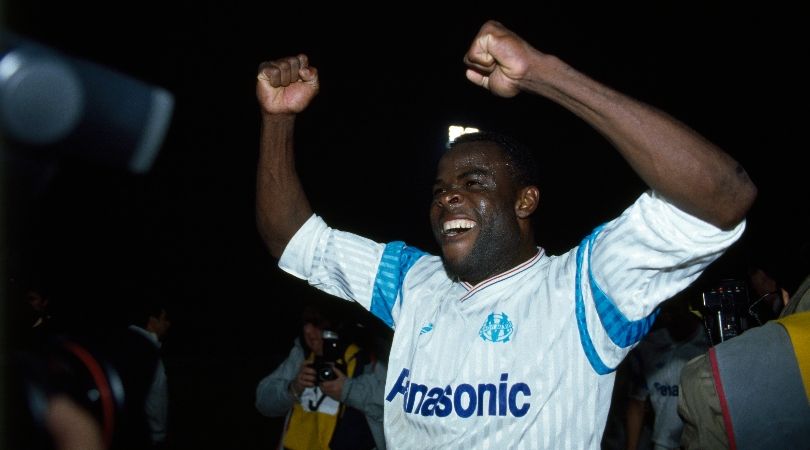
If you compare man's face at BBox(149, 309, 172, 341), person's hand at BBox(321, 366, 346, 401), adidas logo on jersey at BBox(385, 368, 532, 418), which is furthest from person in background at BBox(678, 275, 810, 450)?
man's face at BBox(149, 309, 172, 341)

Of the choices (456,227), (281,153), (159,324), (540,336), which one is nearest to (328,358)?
(281,153)

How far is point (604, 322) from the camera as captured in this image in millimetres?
1735

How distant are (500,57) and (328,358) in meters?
2.54

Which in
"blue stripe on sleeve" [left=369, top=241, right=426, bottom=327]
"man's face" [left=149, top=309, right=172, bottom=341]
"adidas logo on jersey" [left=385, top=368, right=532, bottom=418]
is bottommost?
"adidas logo on jersey" [left=385, top=368, right=532, bottom=418]

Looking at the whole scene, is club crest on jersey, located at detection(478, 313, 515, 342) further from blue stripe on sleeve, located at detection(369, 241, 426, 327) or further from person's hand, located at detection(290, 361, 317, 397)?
person's hand, located at detection(290, 361, 317, 397)

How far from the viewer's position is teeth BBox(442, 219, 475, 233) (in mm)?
2189

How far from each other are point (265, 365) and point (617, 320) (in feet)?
38.1

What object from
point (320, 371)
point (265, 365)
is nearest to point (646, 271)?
point (320, 371)

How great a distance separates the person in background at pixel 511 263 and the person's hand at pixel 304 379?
1.36 meters

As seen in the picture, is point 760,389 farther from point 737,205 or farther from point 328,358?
point 328,358

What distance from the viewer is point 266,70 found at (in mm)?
2324

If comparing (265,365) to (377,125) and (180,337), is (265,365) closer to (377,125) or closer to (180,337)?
(180,337)

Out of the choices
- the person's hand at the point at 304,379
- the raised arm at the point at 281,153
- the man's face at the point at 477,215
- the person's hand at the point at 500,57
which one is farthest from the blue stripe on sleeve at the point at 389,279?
the person's hand at the point at 304,379

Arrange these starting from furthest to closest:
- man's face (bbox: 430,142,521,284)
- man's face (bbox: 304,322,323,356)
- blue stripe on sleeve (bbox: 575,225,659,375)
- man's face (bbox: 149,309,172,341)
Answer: man's face (bbox: 149,309,172,341)
man's face (bbox: 304,322,323,356)
man's face (bbox: 430,142,521,284)
blue stripe on sleeve (bbox: 575,225,659,375)
